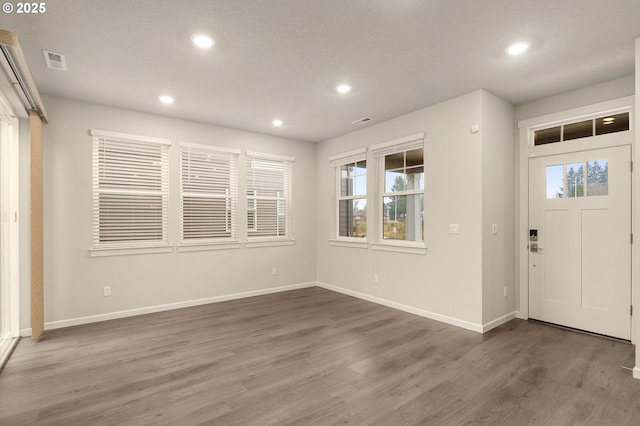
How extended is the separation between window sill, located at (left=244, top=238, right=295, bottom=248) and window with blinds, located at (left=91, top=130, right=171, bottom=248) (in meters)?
1.33

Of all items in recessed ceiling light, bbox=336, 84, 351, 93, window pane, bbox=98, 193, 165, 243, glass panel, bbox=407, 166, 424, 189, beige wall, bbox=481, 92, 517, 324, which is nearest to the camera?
recessed ceiling light, bbox=336, 84, 351, 93

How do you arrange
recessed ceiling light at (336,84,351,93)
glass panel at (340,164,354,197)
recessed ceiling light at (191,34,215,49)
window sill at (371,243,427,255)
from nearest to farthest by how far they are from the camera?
1. recessed ceiling light at (191,34,215,49)
2. recessed ceiling light at (336,84,351,93)
3. window sill at (371,243,427,255)
4. glass panel at (340,164,354,197)

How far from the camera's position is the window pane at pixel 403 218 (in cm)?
453

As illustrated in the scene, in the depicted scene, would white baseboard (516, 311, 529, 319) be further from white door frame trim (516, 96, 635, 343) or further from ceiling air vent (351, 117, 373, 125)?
ceiling air vent (351, 117, 373, 125)

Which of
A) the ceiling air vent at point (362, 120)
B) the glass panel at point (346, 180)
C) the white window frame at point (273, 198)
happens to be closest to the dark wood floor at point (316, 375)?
the white window frame at point (273, 198)

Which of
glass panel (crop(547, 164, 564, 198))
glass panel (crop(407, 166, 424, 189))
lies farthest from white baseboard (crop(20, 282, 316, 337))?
glass panel (crop(547, 164, 564, 198))

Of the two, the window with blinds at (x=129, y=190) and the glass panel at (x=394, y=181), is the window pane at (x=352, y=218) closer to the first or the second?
the glass panel at (x=394, y=181)

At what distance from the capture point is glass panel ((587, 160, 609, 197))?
11.4ft

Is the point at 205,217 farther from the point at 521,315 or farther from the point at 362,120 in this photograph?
the point at 521,315

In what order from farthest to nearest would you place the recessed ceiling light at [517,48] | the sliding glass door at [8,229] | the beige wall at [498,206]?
the beige wall at [498,206] → the sliding glass door at [8,229] → the recessed ceiling light at [517,48]

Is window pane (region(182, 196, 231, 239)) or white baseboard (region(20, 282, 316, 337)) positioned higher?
window pane (region(182, 196, 231, 239))

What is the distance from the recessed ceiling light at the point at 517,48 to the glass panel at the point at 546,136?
155 cm

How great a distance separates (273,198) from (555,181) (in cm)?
416

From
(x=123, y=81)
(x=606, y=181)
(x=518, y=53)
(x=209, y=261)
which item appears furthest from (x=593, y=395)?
(x=123, y=81)
